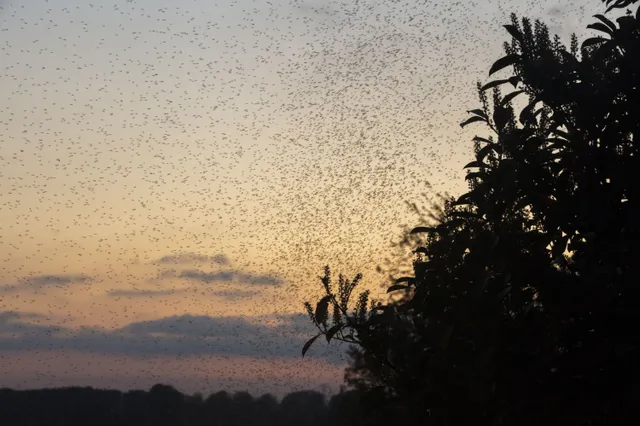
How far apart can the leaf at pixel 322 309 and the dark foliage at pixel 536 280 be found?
15 millimetres

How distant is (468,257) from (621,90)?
6.23ft

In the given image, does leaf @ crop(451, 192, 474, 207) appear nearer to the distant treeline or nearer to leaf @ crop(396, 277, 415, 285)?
leaf @ crop(396, 277, 415, 285)

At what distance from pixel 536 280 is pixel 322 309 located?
6.07ft

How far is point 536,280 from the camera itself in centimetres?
647

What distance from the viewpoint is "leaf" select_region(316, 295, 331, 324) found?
291 inches

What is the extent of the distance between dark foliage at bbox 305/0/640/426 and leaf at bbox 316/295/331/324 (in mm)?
15

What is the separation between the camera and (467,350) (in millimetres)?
6602

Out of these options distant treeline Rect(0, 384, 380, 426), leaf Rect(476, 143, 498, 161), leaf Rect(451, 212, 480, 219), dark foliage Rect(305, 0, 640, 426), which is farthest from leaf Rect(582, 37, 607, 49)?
distant treeline Rect(0, 384, 380, 426)

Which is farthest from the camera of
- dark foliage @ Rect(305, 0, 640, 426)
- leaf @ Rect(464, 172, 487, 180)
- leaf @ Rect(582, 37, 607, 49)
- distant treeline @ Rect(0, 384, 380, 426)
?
distant treeline @ Rect(0, 384, 380, 426)

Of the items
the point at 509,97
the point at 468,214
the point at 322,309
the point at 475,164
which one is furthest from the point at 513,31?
the point at 322,309

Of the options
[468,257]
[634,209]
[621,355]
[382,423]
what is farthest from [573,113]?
[382,423]

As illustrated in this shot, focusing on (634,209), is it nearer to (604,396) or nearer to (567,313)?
(567,313)

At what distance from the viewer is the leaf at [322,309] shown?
7.39m

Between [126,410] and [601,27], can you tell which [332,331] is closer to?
[601,27]
